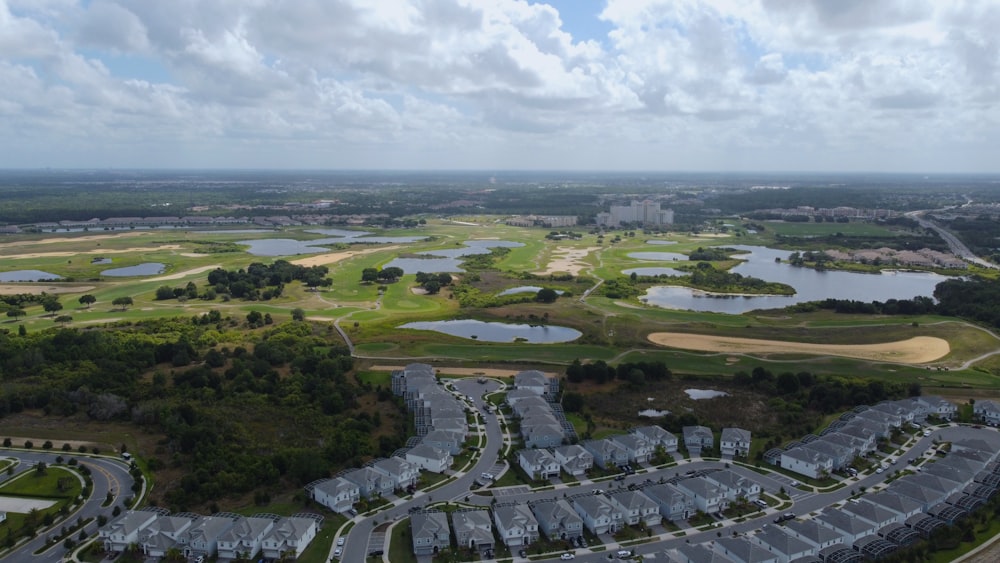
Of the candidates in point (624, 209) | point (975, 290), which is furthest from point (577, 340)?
point (624, 209)

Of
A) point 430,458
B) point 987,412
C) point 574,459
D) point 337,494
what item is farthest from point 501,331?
point 987,412

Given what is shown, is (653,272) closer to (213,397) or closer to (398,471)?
(213,397)

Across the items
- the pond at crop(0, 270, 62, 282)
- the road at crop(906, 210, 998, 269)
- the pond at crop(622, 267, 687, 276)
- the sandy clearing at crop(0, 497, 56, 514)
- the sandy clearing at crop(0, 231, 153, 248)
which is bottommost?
the sandy clearing at crop(0, 497, 56, 514)

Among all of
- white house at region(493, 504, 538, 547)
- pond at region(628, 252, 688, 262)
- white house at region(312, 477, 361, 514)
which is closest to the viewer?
white house at region(493, 504, 538, 547)

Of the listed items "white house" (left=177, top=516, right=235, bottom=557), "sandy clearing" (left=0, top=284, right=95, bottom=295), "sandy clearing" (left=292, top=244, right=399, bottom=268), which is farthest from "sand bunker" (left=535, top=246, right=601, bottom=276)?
"white house" (left=177, top=516, right=235, bottom=557)

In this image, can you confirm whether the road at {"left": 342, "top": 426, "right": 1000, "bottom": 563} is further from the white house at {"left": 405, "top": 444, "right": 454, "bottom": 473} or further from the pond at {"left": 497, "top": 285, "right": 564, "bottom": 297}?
the pond at {"left": 497, "top": 285, "right": 564, "bottom": 297}
